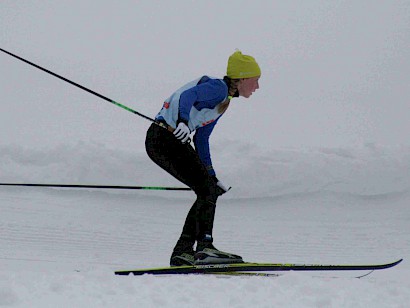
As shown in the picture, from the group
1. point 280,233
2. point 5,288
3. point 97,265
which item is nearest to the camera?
point 5,288

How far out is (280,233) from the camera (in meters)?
6.90

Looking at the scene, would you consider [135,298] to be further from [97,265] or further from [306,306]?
[97,265]

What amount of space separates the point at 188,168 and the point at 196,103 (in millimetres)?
Answer: 479

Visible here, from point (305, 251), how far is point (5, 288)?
368cm

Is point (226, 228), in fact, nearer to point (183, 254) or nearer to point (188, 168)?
point (183, 254)

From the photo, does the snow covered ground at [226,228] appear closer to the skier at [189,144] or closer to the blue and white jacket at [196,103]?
the skier at [189,144]

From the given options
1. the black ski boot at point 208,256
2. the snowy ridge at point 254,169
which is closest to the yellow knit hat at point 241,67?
the black ski boot at point 208,256

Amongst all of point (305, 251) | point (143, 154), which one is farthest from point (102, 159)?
point (305, 251)

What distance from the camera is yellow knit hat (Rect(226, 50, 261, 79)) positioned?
15.1ft

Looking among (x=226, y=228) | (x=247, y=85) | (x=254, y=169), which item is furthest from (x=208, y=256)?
(x=254, y=169)

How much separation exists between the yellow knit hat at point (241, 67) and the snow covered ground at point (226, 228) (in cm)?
159

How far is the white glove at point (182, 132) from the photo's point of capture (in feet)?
13.8

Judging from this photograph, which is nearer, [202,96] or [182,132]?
[182,132]

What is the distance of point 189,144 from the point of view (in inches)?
179
